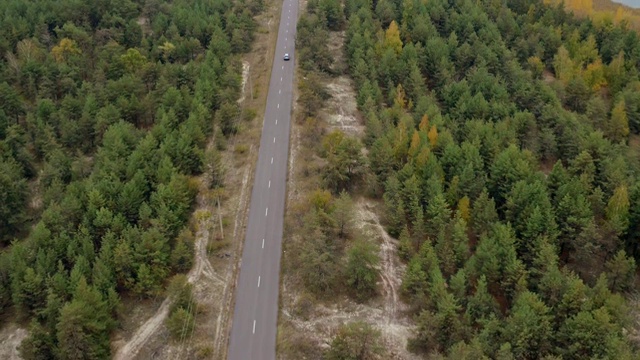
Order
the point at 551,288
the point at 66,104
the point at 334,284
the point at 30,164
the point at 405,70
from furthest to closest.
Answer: the point at 405,70 < the point at 66,104 < the point at 30,164 < the point at 334,284 < the point at 551,288

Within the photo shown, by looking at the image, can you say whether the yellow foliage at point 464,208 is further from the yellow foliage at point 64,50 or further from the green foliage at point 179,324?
the yellow foliage at point 64,50

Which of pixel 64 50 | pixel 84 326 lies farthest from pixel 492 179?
pixel 64 50

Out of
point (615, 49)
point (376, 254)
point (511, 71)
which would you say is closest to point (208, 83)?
point (376, 254)

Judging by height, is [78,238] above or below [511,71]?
below

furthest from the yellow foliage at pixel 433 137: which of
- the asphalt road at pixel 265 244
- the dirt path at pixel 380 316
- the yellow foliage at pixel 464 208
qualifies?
the asphalt road at pixel 265 244

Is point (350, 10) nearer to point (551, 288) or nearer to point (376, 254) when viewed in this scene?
point (376, 254)

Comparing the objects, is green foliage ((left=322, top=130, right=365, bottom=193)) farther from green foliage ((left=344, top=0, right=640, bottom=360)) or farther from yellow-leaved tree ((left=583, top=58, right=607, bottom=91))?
yellow-leaved tree ((left=583, top=58, right=607, bottom=91))
